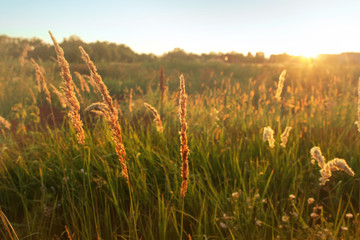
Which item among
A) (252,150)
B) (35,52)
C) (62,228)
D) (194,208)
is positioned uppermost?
(35,52)

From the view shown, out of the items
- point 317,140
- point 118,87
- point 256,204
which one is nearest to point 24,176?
point 256,204

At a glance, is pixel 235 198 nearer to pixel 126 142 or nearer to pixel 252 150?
pixel 252 150

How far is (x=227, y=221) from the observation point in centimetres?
173

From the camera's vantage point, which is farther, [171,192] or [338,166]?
[171,192]

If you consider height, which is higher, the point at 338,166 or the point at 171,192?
the point at 338,166

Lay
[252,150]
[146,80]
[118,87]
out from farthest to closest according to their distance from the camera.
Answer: [146,80] → [118,87] → [252,150]

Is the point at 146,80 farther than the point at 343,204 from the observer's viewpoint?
Yes

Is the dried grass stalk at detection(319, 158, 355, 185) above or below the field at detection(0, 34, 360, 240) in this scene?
above

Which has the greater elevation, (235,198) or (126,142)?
(126,142)

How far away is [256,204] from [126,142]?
134 cm

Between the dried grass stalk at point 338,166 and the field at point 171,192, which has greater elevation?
the dried grass stalk at point 338,166

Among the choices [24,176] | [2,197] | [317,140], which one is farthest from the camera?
[317,140]

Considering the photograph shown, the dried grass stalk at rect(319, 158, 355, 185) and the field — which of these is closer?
the dried grass stalk at rect(319, 158, 355, 185)

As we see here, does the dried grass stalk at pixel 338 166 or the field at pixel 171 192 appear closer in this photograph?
the dried grass stalk at pixel 338 166
